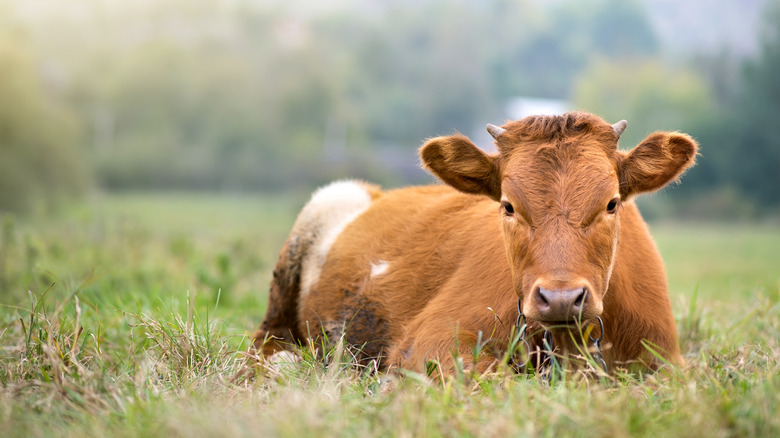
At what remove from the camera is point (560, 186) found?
413 centimetres

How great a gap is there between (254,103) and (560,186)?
120 feet

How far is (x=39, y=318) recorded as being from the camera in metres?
4.50

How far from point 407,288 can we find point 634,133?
103ft

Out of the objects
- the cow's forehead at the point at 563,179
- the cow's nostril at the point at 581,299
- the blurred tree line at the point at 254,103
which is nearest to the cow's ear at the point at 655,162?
the cow's forehead at the point at 563,179

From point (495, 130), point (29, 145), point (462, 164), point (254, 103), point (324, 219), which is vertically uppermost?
point (495, 130)

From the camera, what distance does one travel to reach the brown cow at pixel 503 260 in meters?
4.03

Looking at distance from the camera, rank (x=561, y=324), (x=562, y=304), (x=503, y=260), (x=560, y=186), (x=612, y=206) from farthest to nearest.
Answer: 1. (x=503, y=260)
2. (x=612, y=206)
3. (x=560, y=186)
4. (x=561, y=324)
5. (x=562, y=304)

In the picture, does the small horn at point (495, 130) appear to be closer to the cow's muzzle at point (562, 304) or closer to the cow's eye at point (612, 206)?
the cow's eye at point (612, 206)

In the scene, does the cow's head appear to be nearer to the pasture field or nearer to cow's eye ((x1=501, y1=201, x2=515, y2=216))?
cow's eye ((x1=501, y1=201, x2=515, y2=216))

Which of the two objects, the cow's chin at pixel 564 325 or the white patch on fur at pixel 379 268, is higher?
the cow's chin at pixel 564 325

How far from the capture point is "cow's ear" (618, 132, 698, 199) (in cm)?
450

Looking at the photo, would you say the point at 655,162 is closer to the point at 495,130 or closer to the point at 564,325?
the point at 495,130

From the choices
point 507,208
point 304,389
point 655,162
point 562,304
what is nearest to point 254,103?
point 507,208

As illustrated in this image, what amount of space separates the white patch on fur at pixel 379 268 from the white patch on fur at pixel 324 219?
715 mm
